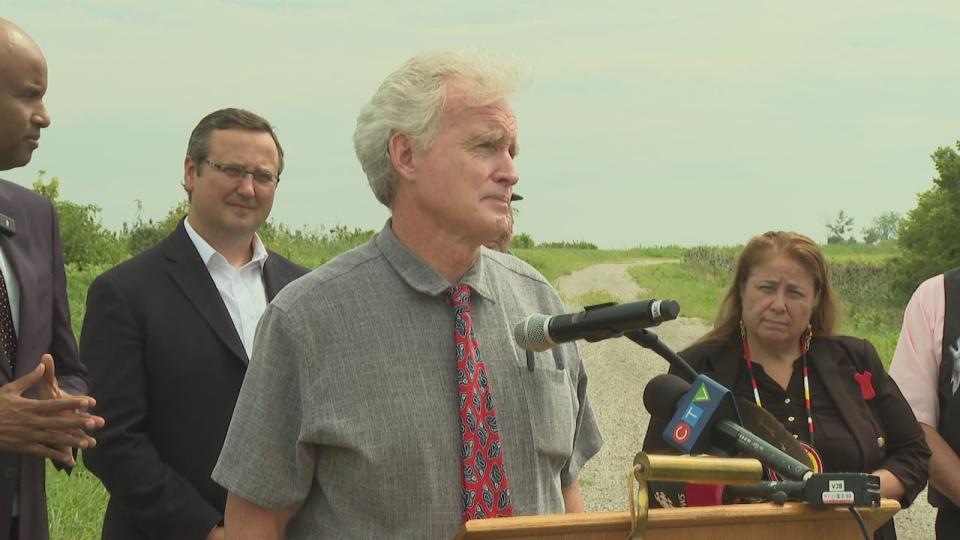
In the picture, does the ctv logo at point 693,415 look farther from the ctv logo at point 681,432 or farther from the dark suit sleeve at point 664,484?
the dark suit sleeve at point 664,484

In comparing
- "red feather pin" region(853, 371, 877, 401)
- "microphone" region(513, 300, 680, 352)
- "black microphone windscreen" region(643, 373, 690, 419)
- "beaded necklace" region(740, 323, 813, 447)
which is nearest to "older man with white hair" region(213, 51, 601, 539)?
"microphone" region(513, 300, 680, 352)

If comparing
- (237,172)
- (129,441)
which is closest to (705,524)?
(129,441)

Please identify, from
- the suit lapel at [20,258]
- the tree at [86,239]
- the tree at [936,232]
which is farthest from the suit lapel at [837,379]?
the tree at [936,232]

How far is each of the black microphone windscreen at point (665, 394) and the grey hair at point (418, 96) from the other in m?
0.79

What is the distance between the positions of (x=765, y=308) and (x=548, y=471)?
2285mm

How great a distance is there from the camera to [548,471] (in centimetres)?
308

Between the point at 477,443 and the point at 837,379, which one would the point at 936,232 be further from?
the point at 477,443

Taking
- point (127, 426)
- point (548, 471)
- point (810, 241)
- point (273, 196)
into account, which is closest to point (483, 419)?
point (548, 471)

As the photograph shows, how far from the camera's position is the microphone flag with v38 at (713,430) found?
2.50 meters

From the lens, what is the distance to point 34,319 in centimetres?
412

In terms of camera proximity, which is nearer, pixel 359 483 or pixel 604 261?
pixel 359 483

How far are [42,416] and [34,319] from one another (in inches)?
17.6

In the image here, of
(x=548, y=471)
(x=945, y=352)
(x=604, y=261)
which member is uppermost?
(x=604, y=261)

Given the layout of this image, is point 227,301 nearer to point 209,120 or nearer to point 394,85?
point 209,120
